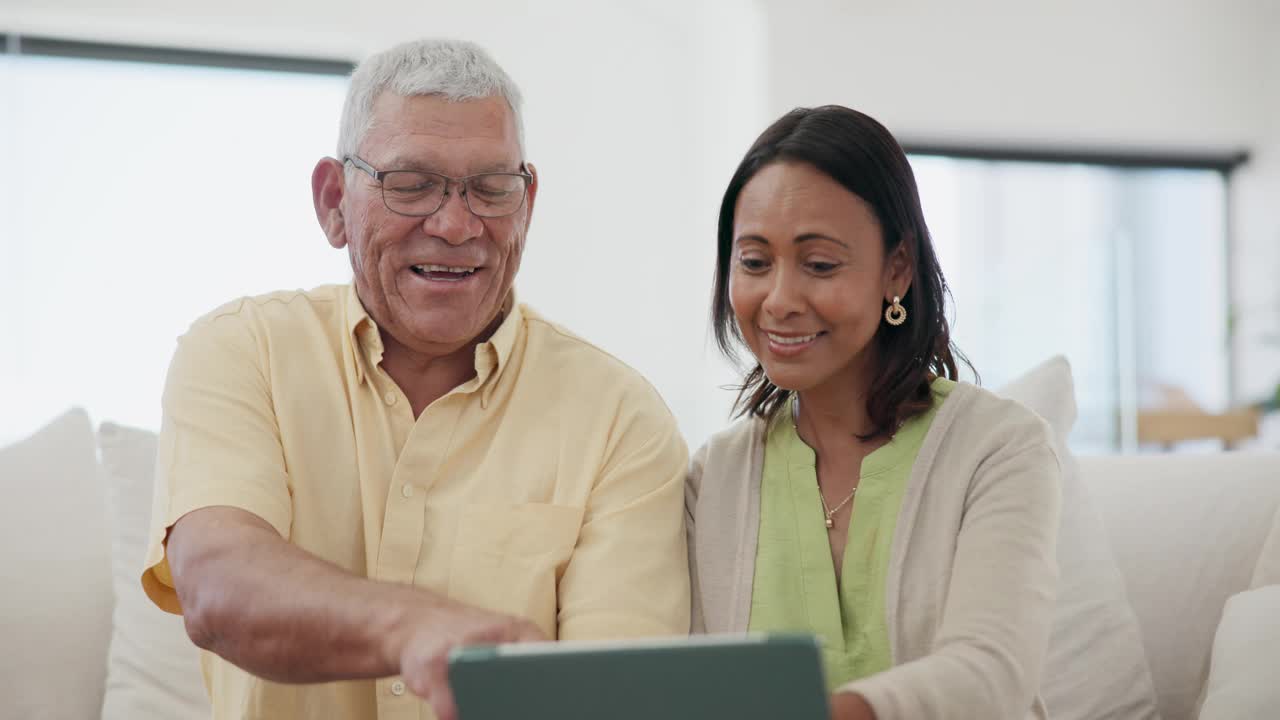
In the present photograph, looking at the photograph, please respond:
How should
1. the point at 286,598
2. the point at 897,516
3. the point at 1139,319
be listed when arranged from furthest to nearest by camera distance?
the point at 1139,319, the point at 897,516, the point at 286,598

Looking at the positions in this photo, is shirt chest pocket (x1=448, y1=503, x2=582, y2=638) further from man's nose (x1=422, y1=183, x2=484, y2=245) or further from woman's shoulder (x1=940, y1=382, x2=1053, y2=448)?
woman's shoulder (x1=940, y1=382, x2=1053, y2=448)

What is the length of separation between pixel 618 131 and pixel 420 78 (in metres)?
2.85

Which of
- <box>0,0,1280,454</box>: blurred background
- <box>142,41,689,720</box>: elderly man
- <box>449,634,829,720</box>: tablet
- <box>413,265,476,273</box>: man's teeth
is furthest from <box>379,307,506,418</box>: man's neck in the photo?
<box>0,0,1280,454</box>: blurred background

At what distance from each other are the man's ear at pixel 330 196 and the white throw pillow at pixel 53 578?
29.4 inches

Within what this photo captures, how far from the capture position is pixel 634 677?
2.39ft

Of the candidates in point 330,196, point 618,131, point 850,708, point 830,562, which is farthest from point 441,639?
point 618,131

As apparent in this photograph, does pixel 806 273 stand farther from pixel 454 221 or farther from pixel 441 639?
pixel 441 639

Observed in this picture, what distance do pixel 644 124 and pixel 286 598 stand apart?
3451 mm

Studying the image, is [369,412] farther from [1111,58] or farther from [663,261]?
[1111,58]

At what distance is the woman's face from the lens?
Result: 1437 mm

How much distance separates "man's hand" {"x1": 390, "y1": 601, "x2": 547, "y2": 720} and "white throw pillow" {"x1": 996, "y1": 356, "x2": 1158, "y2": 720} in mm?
1070

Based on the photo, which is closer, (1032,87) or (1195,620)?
(1195,620)

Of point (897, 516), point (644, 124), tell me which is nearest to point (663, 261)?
point (644, 124)

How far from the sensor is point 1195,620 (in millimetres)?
1828
